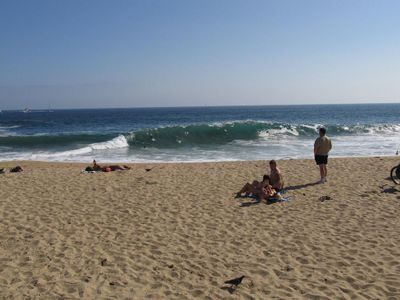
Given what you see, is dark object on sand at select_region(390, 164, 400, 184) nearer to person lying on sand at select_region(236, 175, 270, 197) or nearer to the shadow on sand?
the shadow on sand

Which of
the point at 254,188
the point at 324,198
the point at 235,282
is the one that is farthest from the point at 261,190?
the point at 235,282

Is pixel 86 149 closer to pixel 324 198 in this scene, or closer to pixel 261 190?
pixel 261 190

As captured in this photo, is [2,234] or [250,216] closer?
[2,234]

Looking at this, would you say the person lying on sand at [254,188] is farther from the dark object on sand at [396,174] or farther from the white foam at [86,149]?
the white foam at [86,149]

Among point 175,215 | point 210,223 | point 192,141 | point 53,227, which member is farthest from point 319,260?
point 192,141

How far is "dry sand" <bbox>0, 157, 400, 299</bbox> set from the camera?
466cm

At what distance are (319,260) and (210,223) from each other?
2189 mm

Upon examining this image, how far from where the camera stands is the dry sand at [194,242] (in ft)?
15.3

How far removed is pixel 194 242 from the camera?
6.12 m

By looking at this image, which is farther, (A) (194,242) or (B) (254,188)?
(B) (254,188)

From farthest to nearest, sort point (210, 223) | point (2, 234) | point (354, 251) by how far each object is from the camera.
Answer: point (210, 223) → point (2, 234) → point (354, 251)

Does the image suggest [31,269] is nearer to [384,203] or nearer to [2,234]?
[2,234]

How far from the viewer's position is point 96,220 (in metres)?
7.27

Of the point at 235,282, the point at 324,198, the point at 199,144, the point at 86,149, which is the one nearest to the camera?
the point at 235,282
